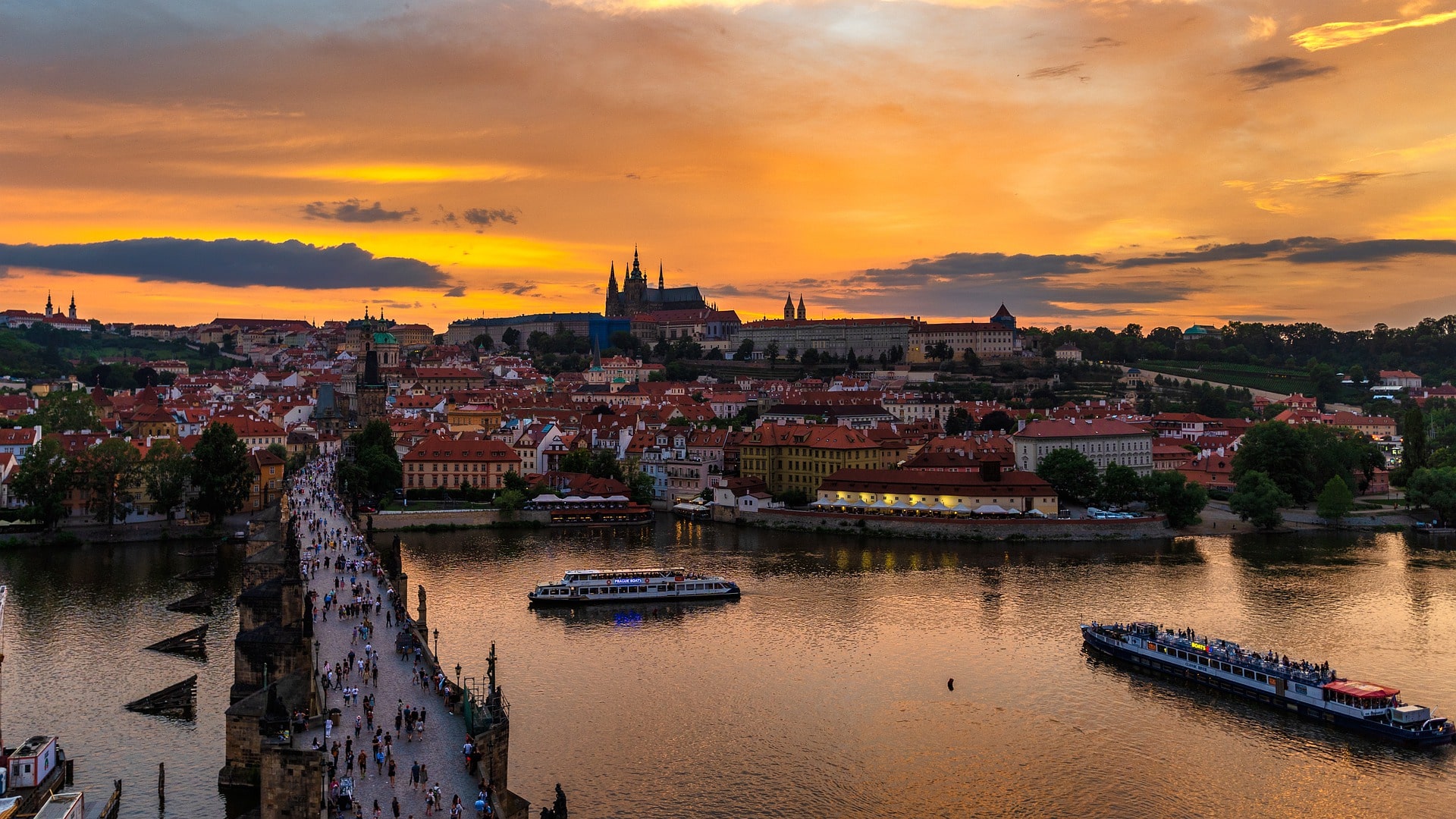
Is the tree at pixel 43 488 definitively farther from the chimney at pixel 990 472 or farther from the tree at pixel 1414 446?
the tree at pixel 1414 446

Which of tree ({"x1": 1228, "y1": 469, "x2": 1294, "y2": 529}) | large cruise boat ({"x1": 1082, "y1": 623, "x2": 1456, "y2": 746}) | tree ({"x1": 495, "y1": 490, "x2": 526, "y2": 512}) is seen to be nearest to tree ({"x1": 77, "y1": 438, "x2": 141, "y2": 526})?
tree ({"x1": 495, "y1": 490, "x2": 526, "y2": 512})

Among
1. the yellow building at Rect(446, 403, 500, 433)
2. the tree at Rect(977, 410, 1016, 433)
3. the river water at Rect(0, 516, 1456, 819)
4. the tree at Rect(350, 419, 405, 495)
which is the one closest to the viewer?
the river water at Rect(0, 516, 1456, 819)

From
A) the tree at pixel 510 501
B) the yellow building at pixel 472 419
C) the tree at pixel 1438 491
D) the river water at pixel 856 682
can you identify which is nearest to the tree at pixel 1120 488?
the river water at pixel 856 682

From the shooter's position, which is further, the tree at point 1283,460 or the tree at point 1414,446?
the tree at point 1414,446

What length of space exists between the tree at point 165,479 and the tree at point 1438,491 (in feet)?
161

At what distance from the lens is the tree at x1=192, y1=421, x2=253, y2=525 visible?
155ft

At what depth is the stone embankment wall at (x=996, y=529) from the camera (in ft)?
152

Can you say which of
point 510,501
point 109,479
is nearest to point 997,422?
point 510,501

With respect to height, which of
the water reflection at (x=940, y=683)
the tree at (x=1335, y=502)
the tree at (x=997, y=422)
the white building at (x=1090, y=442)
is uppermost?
the tree at (x=997, y=422)

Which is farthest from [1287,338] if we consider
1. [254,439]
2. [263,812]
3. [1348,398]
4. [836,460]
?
[263,812]

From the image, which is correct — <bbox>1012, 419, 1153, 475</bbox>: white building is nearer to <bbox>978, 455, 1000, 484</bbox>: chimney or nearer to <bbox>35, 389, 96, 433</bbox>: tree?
<bbox>978, 455, 1000, 484</bbox>: chimney

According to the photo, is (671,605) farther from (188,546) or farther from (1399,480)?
(1399,480)

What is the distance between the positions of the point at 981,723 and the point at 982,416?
61433 mm

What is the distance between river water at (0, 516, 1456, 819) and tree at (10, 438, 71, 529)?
2.72 m
